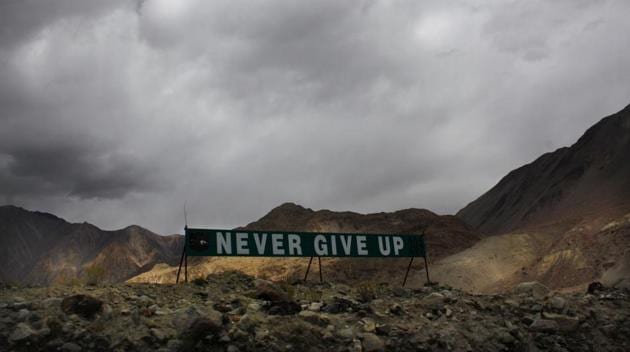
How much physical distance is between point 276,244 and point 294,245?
3.18 feet

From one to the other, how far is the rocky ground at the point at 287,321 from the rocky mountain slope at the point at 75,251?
143191 mm

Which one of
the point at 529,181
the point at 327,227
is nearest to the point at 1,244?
the point at 327,227

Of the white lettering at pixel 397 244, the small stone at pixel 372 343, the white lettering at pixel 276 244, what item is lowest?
the small stone at pixel 372 343

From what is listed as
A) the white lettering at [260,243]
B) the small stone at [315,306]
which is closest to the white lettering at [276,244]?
the white lettering at [260,243]

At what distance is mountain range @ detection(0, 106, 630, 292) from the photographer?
144ft

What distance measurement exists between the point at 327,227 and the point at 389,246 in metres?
59.5

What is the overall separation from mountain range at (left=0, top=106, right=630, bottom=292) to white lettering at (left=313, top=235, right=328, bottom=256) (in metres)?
12.2

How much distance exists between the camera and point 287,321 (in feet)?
42.6

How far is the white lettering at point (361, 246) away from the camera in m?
24.9

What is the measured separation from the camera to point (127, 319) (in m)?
12.4

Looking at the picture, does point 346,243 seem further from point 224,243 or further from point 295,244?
point 224,243

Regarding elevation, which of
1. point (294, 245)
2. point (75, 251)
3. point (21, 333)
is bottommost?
point (21, 333)

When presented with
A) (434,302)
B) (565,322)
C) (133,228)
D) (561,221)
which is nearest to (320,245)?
(434,302)

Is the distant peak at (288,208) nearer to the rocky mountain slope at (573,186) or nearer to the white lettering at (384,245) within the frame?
the rocky mountain slope at (573,186)
